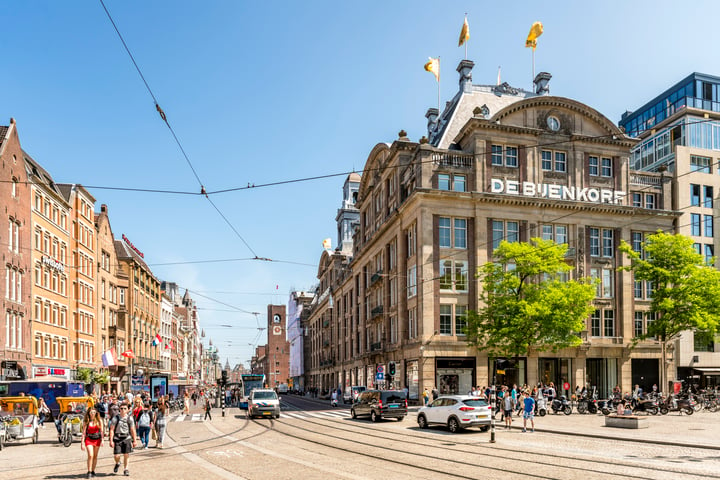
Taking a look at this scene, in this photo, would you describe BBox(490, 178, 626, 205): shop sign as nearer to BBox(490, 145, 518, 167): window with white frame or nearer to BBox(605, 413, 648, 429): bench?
BBox(490, 145, 518, 167): window with white frame

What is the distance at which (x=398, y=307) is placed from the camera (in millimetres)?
57406

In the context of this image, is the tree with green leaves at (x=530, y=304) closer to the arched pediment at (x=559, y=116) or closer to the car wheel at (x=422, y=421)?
the arched pediment at (x=559, y=116)

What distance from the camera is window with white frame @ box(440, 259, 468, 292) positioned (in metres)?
52.0

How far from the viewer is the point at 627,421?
2864cm

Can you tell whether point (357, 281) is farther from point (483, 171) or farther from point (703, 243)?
point (703, 243)

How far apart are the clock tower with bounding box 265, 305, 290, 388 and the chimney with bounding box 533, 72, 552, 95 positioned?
128175 millimetres

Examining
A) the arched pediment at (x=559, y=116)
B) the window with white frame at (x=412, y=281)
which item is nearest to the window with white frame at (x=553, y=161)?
the arched pediment at (x=559, y=116)

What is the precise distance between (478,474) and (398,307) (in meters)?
41.5

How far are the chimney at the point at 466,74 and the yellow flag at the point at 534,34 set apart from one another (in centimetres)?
556

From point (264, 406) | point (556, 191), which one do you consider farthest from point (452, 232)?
point (264, 406)

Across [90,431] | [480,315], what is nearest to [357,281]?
[480,315]

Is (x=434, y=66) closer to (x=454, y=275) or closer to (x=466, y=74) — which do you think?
(x=466, y=74)

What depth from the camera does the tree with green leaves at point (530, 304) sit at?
143 ft

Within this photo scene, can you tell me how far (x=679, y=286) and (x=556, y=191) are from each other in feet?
39.0
